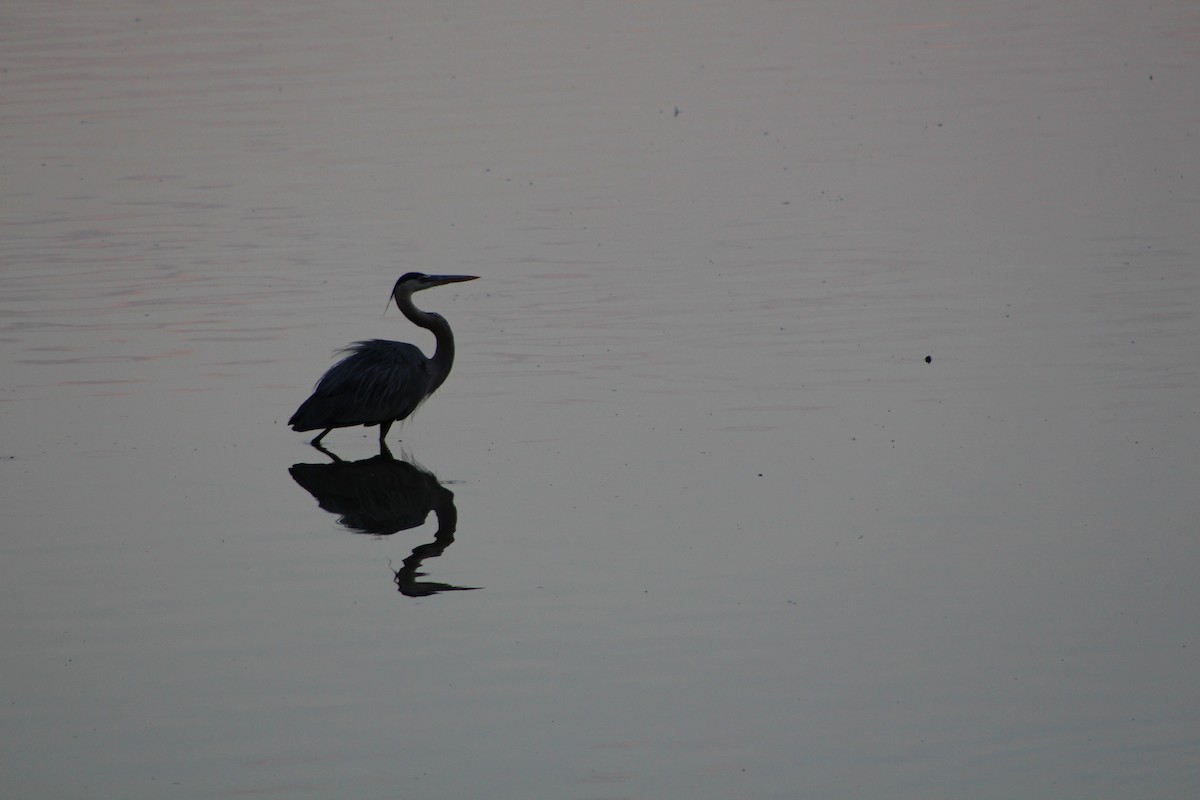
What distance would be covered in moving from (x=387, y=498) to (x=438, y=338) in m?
1.81

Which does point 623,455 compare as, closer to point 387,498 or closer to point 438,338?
point 387,498

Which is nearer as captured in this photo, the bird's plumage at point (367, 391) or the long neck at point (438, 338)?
the bird's plumage at point (367, 391)

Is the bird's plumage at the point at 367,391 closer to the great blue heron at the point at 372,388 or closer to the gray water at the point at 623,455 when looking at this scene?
the great blue heron at the point at 372,388

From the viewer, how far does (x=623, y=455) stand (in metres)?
9.09

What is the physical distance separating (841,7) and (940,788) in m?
24.0

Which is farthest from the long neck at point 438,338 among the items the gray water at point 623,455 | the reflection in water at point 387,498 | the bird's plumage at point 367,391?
the reflection in water at point 387,498

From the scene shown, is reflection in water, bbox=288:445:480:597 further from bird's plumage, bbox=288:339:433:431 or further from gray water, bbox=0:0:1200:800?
bird's plumage, bbox=288:339:433:431

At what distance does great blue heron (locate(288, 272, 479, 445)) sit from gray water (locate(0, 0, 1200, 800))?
20 centimetres

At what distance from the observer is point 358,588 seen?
299 inches

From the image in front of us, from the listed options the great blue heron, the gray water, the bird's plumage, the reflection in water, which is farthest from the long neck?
the reflection in water

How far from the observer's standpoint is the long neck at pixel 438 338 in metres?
10.4

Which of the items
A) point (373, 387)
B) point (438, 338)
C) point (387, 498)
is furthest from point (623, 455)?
point (438, 338)

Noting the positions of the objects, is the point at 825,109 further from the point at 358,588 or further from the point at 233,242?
the point at 358,588

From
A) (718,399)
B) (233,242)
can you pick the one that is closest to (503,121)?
(233,242)
